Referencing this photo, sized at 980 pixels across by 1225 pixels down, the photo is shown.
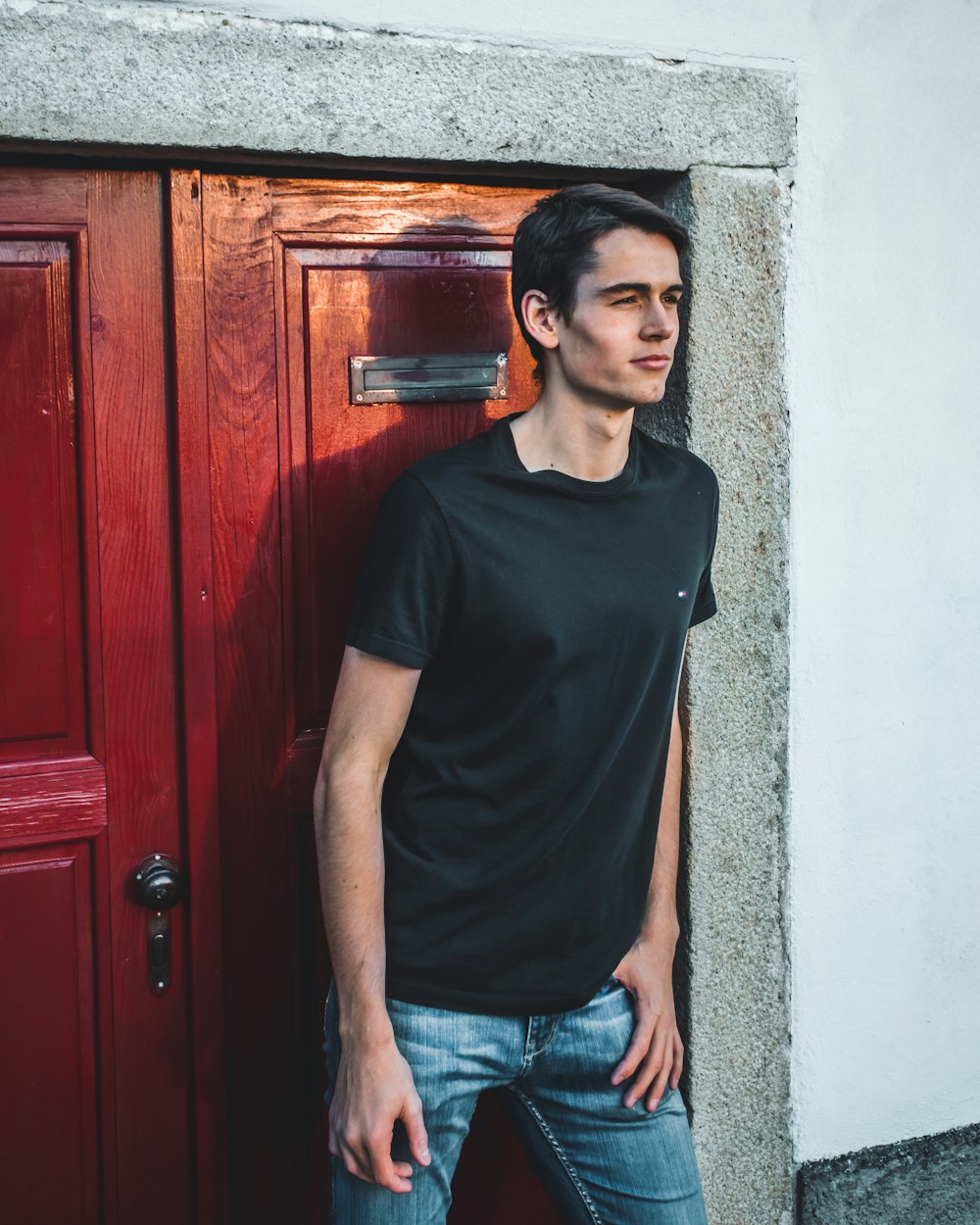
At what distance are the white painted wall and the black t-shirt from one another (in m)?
0.67

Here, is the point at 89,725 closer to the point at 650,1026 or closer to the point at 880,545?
the point at 650,1026

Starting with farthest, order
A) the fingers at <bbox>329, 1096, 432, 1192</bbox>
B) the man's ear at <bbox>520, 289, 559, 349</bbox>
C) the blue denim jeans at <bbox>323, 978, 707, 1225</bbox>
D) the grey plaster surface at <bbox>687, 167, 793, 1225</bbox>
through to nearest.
→ the grey plaster surface at <bbox>687, 167, 793, 1225</bbox>
the man's ear at <bbox>520, 289, 559, 349</bbox>
the blue denim jeans at <bbox>323, 978, 707, 1225</bbox>
the fingers at <bbox>329, 1096, 432, 1192</bbox>

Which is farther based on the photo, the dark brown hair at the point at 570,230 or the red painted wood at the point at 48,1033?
the red painted wood at the point at 48,1033

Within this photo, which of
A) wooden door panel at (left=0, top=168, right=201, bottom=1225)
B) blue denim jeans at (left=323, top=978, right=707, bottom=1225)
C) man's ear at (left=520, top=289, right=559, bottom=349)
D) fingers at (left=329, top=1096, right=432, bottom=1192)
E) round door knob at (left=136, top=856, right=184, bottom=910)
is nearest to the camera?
fingers at (left=329, top=1096, right=432, bottom=1192)

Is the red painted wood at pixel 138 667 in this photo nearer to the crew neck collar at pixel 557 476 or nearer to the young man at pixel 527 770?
the young man at pixel 527 770

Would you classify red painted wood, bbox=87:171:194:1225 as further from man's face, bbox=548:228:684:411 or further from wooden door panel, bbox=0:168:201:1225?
man's face, bbox=548:228:684:411

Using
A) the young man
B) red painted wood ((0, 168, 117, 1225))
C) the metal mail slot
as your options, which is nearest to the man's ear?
the young man

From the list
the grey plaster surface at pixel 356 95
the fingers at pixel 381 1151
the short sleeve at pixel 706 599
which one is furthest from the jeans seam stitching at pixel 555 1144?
the grey plaster surface at pixel 356 95

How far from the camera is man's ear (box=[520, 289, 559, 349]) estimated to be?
193 cm

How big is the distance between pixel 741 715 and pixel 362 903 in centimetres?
97

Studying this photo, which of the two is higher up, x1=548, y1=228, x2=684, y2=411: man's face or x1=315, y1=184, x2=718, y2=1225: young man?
x1=548, y1=228, x2=684, y2=411: man's face

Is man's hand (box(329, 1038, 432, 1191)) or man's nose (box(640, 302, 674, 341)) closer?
man's hand (box(329, 1038, 432, 1191))

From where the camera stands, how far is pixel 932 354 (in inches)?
95.8

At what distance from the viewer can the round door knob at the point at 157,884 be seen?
7.04ft
